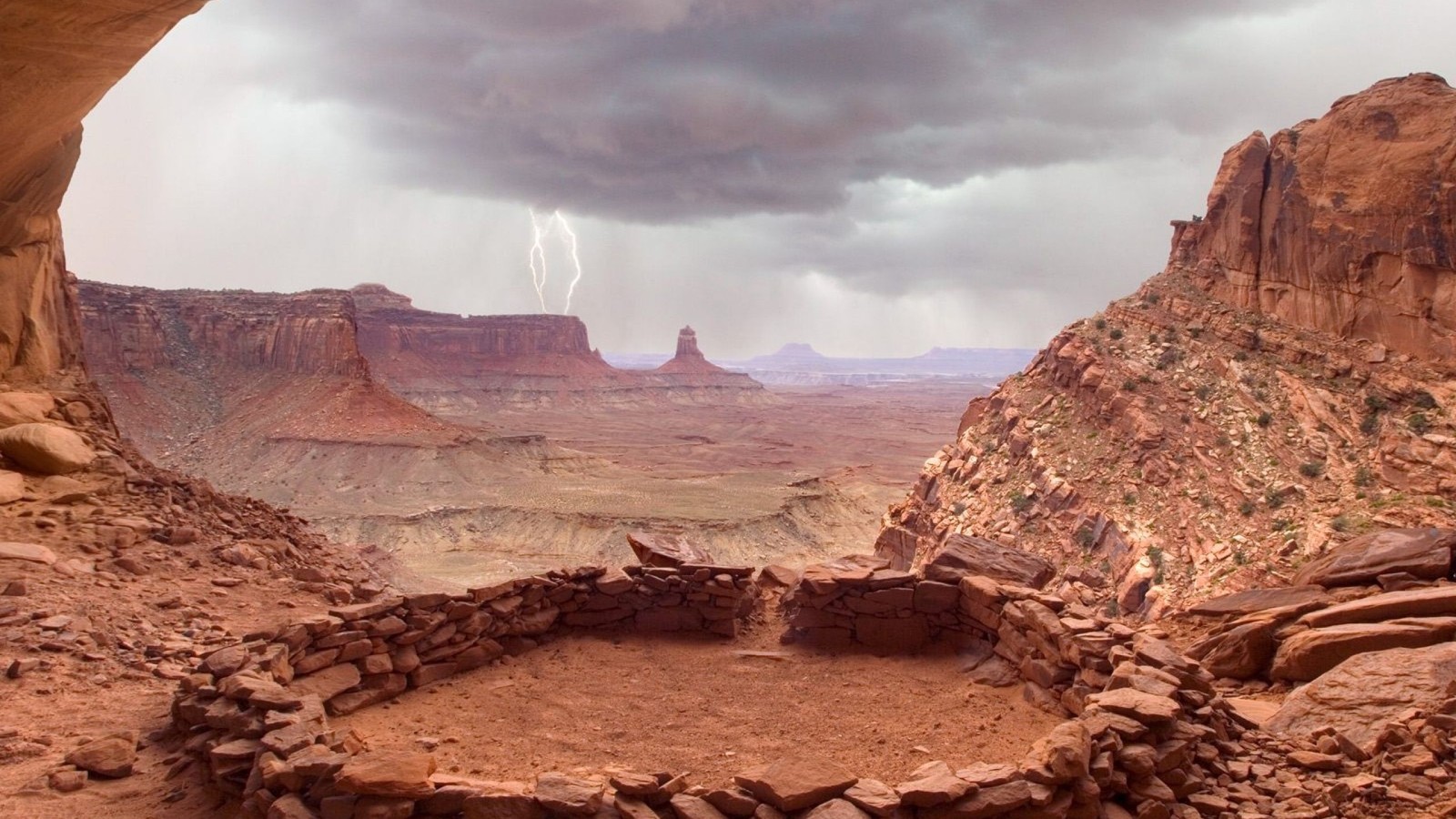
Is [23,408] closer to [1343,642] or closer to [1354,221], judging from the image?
[1343,642]

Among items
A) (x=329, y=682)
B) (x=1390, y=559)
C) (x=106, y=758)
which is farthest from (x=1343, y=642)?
(x=106, y=758)

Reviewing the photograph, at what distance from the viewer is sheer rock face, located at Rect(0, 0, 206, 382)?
11.1 metres

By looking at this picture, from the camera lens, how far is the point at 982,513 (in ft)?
107

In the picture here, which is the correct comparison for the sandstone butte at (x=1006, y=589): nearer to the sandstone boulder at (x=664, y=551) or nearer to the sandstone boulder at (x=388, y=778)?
the sandstone boulder at (x=388, y=778)

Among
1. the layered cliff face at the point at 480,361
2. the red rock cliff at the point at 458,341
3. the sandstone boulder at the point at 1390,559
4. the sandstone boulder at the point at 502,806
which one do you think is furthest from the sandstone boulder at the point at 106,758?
the red rock cliff at the point at 458,341

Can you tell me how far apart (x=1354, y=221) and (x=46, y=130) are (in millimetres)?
35740

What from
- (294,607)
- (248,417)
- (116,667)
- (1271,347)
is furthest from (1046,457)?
(248,417)

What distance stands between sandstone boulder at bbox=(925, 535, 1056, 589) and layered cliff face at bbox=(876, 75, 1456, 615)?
6752 mm

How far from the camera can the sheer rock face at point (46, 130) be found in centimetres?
1105

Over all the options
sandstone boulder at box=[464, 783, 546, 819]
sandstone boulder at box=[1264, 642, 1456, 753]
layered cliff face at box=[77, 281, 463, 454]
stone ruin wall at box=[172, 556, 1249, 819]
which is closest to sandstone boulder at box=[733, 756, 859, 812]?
stone ruin wall at box=[172, 556, 1249, 819]

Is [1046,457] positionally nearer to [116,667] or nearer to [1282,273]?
[1282,273]

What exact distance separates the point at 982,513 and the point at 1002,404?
738cm

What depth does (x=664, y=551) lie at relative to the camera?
13.7 meters

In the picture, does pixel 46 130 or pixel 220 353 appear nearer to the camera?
pixel 46 130
